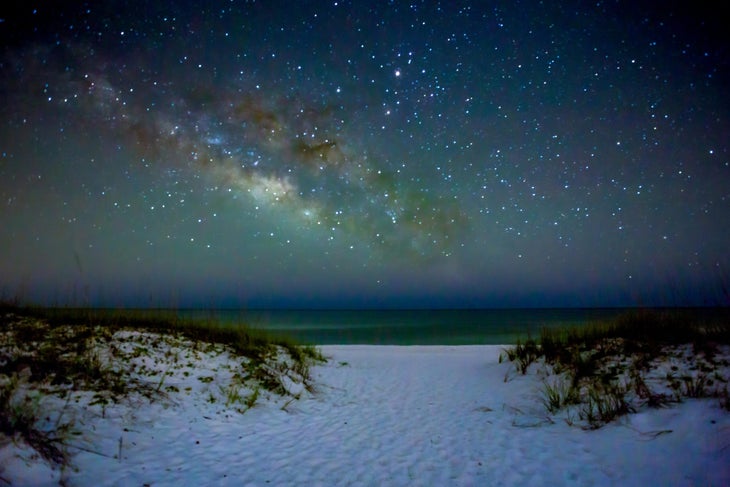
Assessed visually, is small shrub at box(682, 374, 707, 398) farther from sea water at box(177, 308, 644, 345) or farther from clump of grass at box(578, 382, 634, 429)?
sea water at box(177, 308, 644, 345)

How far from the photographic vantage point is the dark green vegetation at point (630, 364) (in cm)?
596

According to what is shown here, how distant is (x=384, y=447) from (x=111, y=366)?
5805 mm

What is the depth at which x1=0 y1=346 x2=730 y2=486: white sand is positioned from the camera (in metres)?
4.20

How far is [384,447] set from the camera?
541cm

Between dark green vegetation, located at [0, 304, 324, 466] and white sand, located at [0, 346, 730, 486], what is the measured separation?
1.04 feet

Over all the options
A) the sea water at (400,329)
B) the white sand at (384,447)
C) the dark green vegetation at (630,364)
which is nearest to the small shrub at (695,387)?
the dark green vegetation at (630,364)

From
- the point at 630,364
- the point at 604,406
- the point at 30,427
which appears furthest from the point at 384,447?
the point at 630,364

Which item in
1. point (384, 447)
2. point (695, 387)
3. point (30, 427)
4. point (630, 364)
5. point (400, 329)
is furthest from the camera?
point (400, 329)

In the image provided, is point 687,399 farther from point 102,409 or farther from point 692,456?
point 102,409

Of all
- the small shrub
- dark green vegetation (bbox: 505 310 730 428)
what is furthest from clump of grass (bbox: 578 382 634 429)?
the small shrub

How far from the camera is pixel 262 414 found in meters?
6.75

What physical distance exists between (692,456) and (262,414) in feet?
21.1

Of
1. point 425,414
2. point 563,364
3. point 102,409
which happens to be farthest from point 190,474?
point 563,364

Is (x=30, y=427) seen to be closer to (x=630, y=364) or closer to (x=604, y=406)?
(x=604, y=406)
